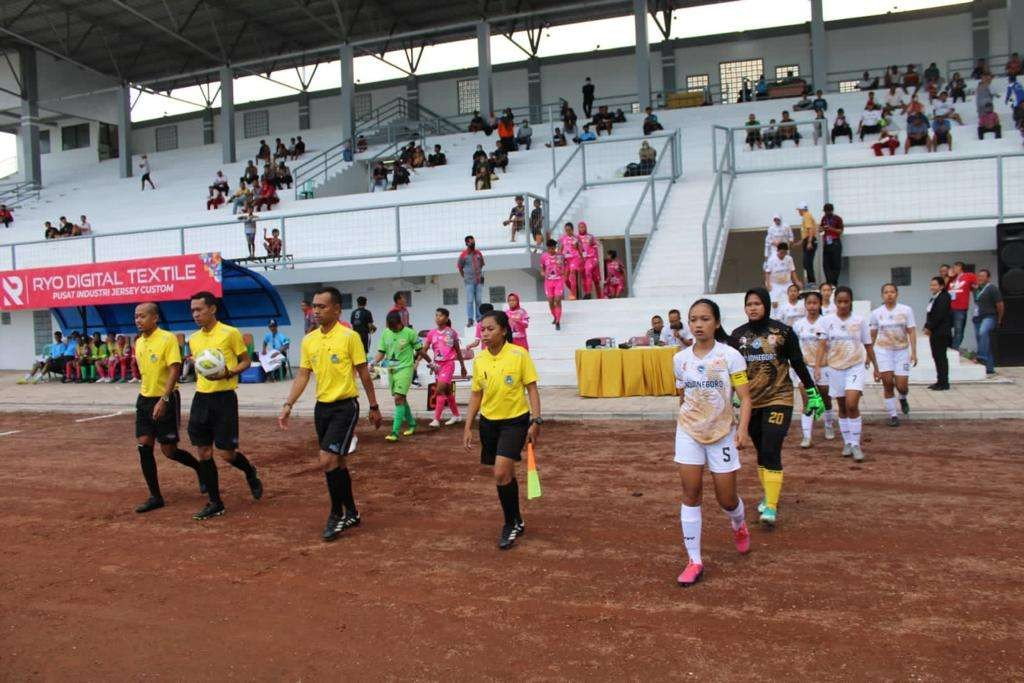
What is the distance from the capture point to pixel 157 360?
771 cm

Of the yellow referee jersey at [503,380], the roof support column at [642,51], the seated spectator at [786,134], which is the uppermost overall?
the roof support column at [642,51]

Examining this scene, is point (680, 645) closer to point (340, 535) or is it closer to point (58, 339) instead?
point (340, 535)

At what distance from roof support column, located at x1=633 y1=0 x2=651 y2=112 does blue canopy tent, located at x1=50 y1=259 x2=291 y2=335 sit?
52.6ft

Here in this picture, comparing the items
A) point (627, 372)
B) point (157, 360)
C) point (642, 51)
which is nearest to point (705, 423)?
point (157, 360)

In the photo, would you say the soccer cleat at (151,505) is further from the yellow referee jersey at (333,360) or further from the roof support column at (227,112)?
the roof support column at (227,112)

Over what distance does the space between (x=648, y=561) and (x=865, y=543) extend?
5.14ft

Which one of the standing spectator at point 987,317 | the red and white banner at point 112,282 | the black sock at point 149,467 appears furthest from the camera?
the red and white banner at point 112,282

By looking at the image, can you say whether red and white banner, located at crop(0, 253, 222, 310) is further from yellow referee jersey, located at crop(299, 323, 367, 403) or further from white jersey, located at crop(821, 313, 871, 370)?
white jersey, located at crop(821, 313, 871, 370)

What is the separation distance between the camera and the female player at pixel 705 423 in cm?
→ 536

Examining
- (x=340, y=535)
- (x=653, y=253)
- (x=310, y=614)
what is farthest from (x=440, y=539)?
(x=653, y=253)

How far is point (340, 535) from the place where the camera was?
21.9 feet

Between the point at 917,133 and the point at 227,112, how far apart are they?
1102 inches

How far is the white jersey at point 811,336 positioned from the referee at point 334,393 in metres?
4.93

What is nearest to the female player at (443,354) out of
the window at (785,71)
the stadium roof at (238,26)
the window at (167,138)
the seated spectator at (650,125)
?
the seated spectator at (650,125)
